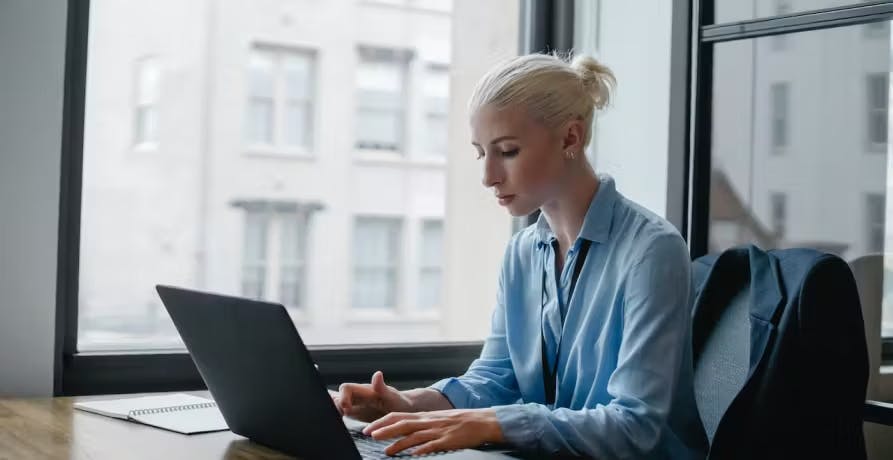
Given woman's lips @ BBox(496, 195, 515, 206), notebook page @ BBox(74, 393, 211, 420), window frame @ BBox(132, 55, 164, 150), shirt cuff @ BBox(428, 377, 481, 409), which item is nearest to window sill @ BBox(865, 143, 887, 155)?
woman's lips @ BBox(496, 195, 515, 206)

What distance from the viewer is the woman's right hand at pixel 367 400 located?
1.62m

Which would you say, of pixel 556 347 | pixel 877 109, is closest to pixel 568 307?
pixel 556 347

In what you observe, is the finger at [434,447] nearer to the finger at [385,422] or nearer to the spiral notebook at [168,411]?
the finger at [385,422]

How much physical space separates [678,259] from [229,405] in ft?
2.41

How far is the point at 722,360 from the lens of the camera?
172cm

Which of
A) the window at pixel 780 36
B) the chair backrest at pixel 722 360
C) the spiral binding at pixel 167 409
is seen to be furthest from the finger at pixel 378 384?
the window at pixel 780 36

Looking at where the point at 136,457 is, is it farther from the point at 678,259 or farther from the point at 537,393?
the point at 678,259

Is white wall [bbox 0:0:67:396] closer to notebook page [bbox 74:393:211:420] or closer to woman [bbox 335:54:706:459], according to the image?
notebook page [bbox 74:393:211:420]

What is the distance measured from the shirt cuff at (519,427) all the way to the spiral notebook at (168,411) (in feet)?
1.50

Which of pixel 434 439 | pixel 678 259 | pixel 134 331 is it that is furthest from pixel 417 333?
pixel 434 439

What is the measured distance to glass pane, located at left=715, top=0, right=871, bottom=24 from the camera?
2.03 metres

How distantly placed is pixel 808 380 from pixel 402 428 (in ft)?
1.99

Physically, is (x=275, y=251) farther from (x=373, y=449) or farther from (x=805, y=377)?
(x=805, y=377)

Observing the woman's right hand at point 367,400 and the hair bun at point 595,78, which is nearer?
the woman's right hand at point 367,400
